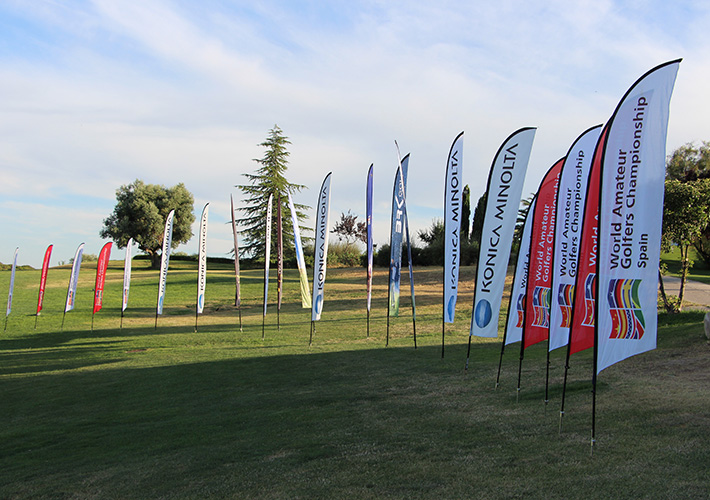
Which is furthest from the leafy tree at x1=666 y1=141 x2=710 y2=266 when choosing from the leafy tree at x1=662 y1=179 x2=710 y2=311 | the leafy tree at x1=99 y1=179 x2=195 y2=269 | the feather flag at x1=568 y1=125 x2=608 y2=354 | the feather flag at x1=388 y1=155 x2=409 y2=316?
the leafy tree at x1=99 y1=179 x2=195 y2=269

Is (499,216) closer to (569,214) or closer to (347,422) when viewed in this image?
(569,214)

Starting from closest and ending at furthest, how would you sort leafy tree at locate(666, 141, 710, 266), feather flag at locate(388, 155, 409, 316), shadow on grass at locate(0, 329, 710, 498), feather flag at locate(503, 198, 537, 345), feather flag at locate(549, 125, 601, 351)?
shadow on grass at locate(0, 329, 710, 498), feather flag at locate(549, 125, 601, 351), feather flag at locate(503, 198, 537, 345), feather flag at locate(388, 155, 409, 316), leafy tree at locate(666, 141, 710, 266)

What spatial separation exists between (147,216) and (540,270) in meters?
59.0

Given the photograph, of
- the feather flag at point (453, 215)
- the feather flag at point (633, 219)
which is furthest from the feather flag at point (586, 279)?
the feather flag at point (453, 215)

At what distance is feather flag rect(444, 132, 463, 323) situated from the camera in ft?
43.2

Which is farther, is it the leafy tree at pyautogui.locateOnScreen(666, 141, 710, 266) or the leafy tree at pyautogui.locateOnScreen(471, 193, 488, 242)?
the leafy tree at pyautogui.locateOnScreen(471, 193, 488, 242)

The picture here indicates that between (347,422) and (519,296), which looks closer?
(347,422)

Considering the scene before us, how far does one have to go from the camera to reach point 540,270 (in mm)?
10258

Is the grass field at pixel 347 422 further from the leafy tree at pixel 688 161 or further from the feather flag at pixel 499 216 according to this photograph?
the leafy tree at pixel 688 161

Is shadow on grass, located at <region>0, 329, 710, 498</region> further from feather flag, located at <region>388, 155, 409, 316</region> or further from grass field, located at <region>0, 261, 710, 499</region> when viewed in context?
feather flag, located at <region>388, 155, 409, 316</region>

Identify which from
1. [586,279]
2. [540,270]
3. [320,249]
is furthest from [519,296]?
[320,249]

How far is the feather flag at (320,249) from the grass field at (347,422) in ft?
5.29

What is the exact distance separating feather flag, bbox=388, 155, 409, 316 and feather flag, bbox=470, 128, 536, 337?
227 inches

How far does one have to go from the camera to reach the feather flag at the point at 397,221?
55.2 ft
